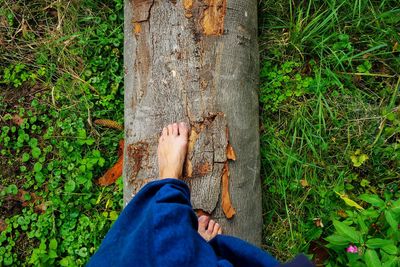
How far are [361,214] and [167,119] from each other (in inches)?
49.3

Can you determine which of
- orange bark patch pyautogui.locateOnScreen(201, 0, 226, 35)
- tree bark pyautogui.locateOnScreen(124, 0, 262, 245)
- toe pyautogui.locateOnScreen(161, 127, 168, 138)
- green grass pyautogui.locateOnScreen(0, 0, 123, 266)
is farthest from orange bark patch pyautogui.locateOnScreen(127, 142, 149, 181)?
orange bark patch pyautogui.locateOnScreen(201, 0, 226, 35)

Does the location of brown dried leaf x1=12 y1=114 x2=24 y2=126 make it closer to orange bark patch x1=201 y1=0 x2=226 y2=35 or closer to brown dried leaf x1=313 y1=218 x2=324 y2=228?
orange bark patch x1=201 y1=0 x2=226 y2=35

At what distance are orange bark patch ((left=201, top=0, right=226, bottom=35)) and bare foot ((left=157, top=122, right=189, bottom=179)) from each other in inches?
20.5

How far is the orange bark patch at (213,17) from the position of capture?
223cm

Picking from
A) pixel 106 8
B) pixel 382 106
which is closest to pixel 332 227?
pixel 382 106

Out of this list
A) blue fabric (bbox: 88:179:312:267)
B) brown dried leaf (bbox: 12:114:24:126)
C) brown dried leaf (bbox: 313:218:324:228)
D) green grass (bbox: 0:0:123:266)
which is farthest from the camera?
brown dried leaf (bbox: 12:114:24:126)

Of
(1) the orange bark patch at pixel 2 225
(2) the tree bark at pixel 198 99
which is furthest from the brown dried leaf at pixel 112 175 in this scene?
(1) the orange bark patch at pixel 2 225

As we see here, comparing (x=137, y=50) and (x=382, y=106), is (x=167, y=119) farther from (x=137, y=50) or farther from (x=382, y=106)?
(x=382, y=106)

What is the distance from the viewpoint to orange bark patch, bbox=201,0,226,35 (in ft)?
7.32

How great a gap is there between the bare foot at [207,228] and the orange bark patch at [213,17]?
0.97 metres

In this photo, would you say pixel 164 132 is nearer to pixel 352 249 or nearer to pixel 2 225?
pixel 352 249

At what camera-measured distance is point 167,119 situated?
2215mm

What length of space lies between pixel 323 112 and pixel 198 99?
0.96m

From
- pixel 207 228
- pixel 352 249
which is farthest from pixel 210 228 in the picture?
pixel 352 249
